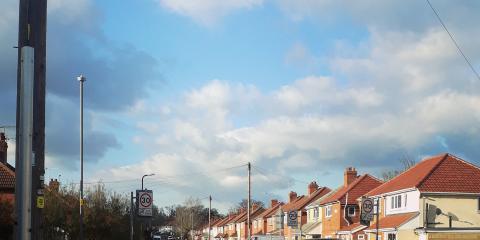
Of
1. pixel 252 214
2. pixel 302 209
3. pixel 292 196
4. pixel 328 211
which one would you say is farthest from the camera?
pixel 252 214

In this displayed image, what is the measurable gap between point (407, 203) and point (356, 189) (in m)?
15.2

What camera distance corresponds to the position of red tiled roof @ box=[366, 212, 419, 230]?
41688 millimetres

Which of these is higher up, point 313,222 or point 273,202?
point 273,202

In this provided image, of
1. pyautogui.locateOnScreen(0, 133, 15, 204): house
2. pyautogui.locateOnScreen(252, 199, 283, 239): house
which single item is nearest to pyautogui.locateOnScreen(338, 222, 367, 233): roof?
pyautogui.locateOnScreen(0, 133, 15, 204): house

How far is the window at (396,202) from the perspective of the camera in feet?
149

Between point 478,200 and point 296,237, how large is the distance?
26.4m

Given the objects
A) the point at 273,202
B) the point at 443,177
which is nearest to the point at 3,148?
the point at 443,177

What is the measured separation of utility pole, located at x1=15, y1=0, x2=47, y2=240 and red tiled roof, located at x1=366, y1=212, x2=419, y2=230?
38.0m

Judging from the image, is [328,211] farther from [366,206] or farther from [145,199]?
[145,199]

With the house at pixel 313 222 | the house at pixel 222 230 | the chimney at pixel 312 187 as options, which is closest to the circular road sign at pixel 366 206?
the house at pixel 313 222

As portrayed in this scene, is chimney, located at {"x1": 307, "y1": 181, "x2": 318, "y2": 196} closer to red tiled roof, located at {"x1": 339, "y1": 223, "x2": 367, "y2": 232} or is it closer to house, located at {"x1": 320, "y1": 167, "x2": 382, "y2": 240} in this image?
house, located at {"x1": 320, "y1": 167, "x2": 382, "y2": 240}

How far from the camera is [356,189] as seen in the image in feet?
194

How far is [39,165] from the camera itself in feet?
20.3

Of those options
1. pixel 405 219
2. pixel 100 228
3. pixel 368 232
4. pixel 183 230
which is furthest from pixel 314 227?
pixel 183 230
